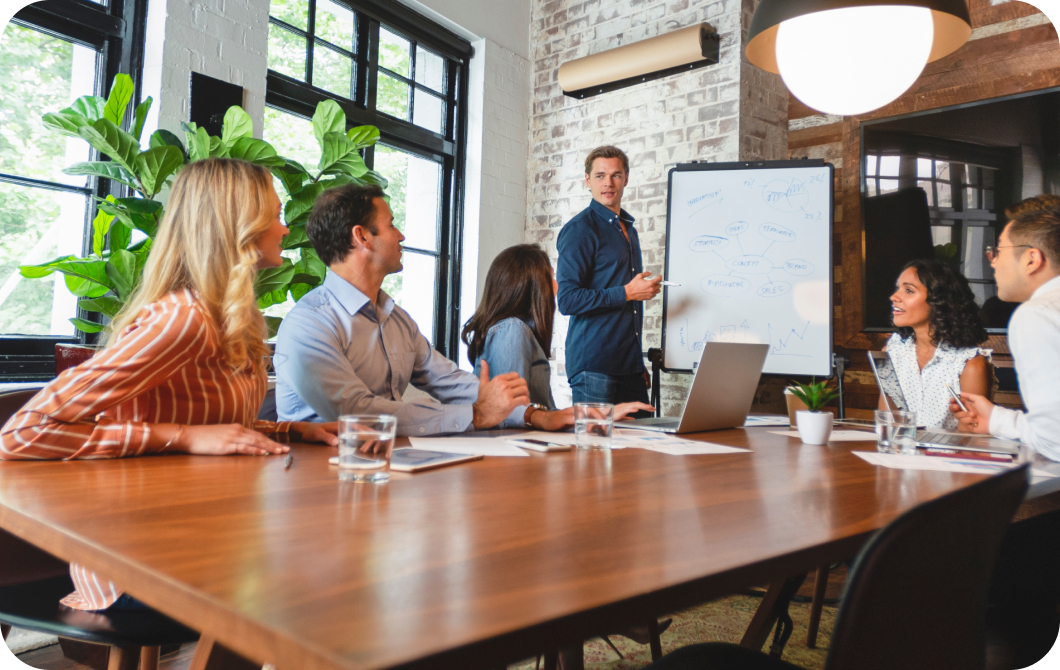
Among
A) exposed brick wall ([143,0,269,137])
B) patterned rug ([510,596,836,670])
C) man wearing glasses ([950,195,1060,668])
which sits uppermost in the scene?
exposed brick wall ([143,0,269,137])

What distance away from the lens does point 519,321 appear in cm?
232

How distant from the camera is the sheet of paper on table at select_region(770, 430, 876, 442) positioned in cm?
175

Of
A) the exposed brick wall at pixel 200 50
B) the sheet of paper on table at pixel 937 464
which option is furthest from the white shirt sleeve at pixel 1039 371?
the exposed brick wall at pixel 200 50

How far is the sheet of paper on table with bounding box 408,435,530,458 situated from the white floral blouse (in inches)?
64.8

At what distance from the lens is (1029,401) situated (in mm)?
1478

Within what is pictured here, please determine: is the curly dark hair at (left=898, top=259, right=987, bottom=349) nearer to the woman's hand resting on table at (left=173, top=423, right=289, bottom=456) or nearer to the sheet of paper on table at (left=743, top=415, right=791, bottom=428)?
the sheet of paper on table at (left=743, top=415, right=791, bottom=428)

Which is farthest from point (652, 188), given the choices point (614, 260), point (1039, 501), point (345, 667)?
point (345, 667)

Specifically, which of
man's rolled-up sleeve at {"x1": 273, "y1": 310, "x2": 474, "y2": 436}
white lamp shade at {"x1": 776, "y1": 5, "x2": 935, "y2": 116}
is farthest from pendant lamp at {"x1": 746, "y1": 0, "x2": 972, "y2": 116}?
man's rolled-up sleeve at {"x1": 273, "y1": 310, "x2": 474, "y2": 436}

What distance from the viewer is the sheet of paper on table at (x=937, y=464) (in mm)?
1273

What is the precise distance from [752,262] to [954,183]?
3.61 feet

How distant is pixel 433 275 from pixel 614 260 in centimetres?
162

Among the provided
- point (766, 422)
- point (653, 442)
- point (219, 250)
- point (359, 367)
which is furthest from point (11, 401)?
point (766, 422)

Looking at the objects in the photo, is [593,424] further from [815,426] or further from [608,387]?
[608,387]

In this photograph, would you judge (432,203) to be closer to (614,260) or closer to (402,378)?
(614,260)
